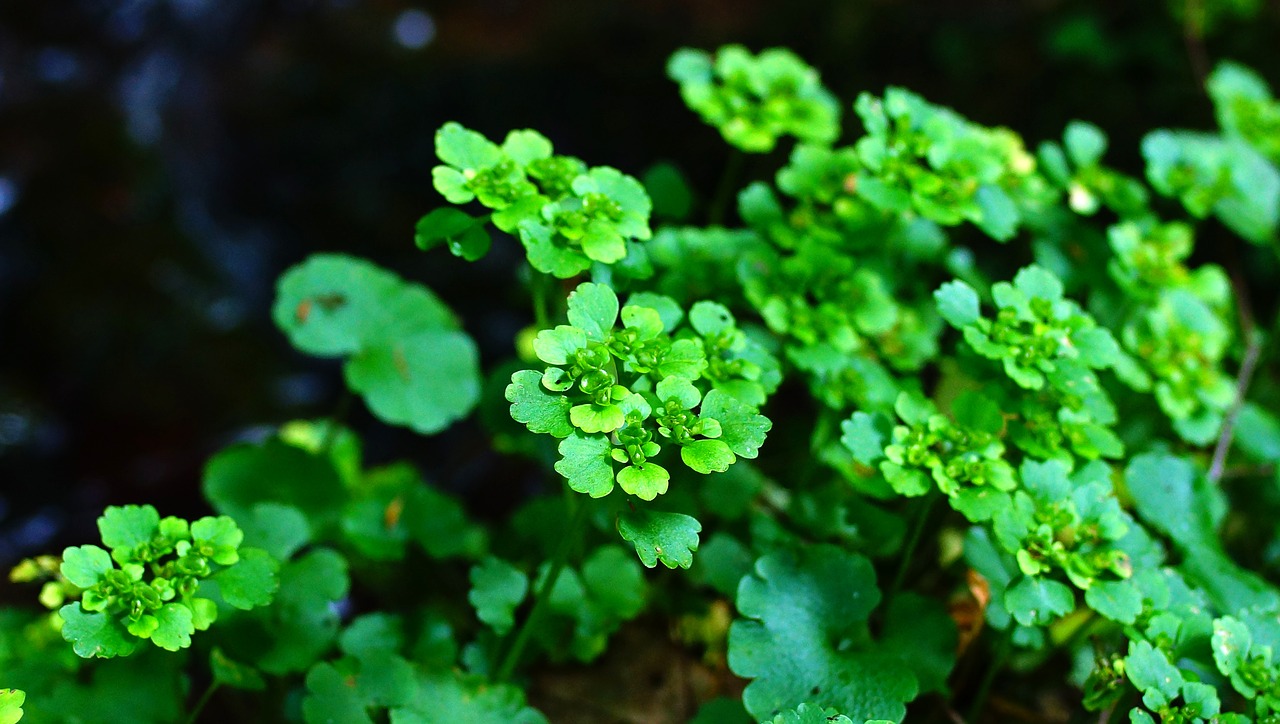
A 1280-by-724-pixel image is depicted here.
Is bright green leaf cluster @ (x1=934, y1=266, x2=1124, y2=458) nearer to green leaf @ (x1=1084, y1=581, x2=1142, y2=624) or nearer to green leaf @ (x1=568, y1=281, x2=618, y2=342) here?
green leaf @ (x1=1084, y1=581, x2=1142, y2=624)

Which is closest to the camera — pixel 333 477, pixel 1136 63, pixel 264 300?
pixel 333 477

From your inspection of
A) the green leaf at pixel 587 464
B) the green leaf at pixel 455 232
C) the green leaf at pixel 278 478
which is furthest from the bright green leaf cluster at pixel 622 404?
the green leaf at pixel 278 478

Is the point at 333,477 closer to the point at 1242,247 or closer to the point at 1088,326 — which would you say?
the point at 1088,326

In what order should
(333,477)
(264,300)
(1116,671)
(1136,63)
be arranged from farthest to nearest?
(264,300), (1136,63), (333,477), (1116,671)

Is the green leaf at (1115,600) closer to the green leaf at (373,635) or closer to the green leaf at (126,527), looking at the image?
the green leaf at (373,635)

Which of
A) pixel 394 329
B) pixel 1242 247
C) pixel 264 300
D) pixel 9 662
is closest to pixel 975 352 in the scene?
pixel 394 329

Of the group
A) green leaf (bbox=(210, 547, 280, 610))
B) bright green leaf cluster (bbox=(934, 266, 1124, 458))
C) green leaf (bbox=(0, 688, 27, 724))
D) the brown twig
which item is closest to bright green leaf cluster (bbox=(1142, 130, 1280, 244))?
bright green leaf cluster (bbox=(934, 266, 1124, 458))

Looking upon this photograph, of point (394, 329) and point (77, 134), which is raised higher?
point (394, 329)
